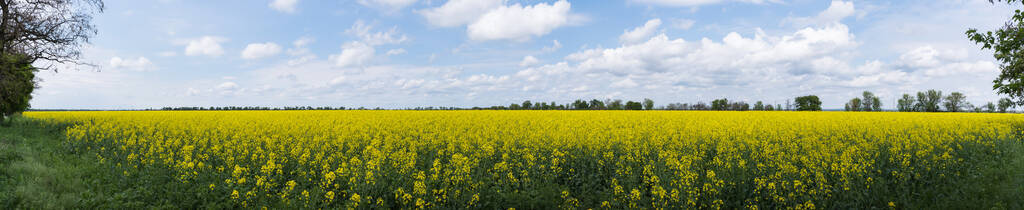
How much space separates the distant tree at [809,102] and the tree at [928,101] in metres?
19.0

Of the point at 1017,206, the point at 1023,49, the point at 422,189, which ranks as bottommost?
the point at 1017,206

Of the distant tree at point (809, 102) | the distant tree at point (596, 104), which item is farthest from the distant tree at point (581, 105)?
the distant tree at point (809, 102)

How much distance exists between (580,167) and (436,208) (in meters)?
3.68

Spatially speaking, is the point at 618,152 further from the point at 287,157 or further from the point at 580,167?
the point at 287,157

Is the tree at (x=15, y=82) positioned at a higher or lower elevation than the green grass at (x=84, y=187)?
higher

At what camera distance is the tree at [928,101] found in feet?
260

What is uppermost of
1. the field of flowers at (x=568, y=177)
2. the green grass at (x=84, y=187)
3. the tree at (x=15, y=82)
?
the tree at (x=15, y=82)

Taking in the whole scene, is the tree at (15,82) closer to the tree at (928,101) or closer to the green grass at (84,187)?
the green grass at (84,187)

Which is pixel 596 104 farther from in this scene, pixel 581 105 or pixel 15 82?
pixel 15 82

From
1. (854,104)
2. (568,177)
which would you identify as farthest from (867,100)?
(568,177)

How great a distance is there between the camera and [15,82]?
20422mm

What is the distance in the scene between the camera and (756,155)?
971 centimetres

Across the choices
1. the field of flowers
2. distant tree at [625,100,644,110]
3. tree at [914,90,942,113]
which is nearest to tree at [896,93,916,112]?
tree at [914,90,942,113]

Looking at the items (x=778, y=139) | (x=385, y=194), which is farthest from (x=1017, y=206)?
(x=385, y=194)
